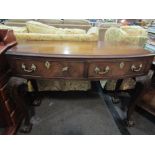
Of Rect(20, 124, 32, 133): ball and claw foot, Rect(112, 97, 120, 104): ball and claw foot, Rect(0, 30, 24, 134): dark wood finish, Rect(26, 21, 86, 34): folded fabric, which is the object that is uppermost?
Rect(26, 21, 86, 34): folded fabric

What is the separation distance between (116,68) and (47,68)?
0.48 metres

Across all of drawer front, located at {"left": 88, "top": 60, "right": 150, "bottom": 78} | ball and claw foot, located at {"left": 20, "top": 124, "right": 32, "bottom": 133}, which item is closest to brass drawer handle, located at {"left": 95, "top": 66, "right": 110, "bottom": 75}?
drawer front, located at {"left": 88, "top": 60, "right": 150, "bottom": 78}

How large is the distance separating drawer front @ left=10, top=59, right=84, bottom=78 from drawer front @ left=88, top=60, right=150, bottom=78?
9cm

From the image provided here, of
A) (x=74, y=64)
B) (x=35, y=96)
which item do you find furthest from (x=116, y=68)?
(x=35, y=96)

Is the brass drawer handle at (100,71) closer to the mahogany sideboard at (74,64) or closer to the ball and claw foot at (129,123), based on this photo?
the mahogany sideboard at (74,64)

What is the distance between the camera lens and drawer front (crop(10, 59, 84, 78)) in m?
0.92

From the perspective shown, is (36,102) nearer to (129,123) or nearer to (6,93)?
(6,93)

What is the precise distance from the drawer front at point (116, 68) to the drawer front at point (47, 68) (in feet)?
0.29

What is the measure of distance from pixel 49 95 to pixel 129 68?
1.10 metres

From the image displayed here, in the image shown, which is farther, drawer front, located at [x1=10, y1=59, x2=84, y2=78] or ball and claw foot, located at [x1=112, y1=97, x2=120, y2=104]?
ball and claw foot, located at [x1=112, y1=97, x2=120, y2=104]

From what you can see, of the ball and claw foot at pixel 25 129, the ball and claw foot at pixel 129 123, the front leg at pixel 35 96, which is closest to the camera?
the ball and claw foot at pixel 25 129

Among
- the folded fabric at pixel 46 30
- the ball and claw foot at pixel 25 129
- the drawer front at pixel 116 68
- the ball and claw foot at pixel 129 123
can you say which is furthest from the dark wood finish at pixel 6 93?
the ball and claw foot at pixel 129 123

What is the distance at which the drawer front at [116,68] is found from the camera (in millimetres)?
947

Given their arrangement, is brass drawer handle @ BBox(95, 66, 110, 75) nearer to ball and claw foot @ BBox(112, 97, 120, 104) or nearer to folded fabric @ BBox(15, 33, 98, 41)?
folded fabric @ BBox(15, 33, 98, 41)
